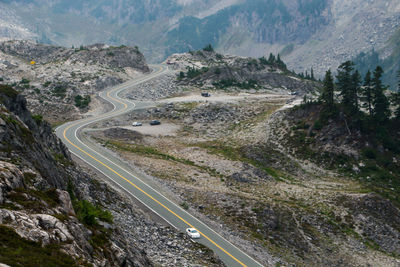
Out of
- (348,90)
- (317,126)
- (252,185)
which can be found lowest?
(252,185)

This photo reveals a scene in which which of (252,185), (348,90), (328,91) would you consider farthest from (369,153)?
(252,185)

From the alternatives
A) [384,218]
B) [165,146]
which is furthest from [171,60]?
[384,218]

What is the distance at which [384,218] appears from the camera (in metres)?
56.3

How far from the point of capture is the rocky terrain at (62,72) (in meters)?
108

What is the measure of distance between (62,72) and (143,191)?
291ft

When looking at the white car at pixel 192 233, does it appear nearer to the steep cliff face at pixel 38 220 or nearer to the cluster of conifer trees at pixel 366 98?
the steep cliff face at pixel 38 220

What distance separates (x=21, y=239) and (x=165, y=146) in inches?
2539

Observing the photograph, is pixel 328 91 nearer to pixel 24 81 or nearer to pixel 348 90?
pixel 348 90

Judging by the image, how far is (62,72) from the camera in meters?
129

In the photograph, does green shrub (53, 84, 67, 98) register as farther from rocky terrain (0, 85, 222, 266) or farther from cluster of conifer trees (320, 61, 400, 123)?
cluster of conifer trees (320, 61, 400, 123)

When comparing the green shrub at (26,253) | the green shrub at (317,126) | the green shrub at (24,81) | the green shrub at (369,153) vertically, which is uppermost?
the green shrub at (24,81)

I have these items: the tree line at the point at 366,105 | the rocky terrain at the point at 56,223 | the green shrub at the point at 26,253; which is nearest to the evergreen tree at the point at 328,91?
the tree line at the point at 366,105

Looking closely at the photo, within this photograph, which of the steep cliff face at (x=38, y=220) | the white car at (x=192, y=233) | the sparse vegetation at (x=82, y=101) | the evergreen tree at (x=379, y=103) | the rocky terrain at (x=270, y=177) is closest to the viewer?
the steep cliff face at (x=38, y=220)

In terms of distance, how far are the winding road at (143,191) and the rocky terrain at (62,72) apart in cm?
1838
